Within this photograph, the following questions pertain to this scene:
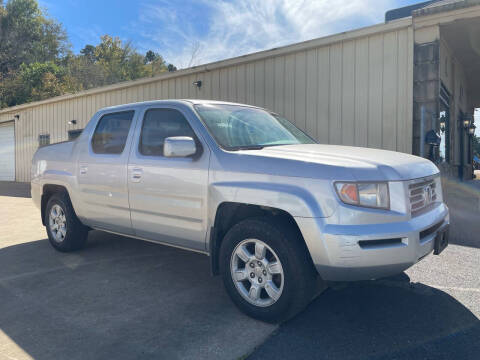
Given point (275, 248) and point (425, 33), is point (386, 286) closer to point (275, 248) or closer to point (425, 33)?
point (275, 248)

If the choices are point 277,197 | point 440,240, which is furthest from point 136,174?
point 440,240

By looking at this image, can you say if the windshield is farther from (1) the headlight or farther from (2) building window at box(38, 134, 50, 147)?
(2) building window at box(38, 134, 50, 147)

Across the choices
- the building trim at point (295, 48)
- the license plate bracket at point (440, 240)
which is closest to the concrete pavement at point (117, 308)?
the license plate bracket at point (440, 240)

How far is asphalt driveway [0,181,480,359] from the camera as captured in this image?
2551 mm

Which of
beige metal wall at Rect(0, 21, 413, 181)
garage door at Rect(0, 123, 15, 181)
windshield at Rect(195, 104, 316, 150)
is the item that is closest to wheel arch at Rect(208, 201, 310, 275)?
windshield at Rect(195, 104, 316, 150)

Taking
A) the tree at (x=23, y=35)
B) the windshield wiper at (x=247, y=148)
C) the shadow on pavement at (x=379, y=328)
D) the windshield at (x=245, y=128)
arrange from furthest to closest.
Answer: the tree at (x=23, y=35), the windshield at (x=245, y=128), the windshield wiper at (x=247, y=148), the shadow on pavement at (x=379, y=328)

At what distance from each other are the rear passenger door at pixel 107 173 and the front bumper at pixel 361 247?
2.12 m

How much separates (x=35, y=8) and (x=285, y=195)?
46829 millimetres

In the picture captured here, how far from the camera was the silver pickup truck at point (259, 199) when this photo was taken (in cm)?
261

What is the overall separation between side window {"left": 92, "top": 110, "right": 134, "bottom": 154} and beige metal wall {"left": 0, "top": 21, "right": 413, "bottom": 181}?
17.9 feet

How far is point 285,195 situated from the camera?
2.76m

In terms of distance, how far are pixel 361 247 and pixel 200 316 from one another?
138 cm

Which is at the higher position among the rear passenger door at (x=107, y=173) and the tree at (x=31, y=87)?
the tree at (x=31, y=87)

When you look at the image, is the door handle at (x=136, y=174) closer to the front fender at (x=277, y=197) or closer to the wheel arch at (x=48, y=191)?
the front fender at (x=277, y=197)
